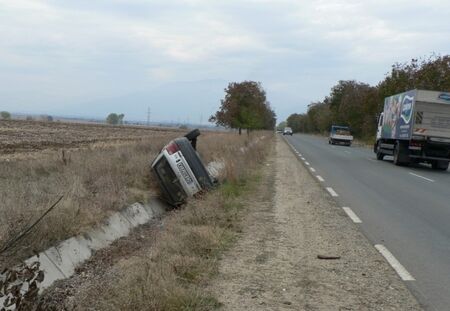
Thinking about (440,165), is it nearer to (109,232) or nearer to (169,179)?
(169,179)

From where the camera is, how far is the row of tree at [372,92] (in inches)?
1891

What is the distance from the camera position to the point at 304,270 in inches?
260

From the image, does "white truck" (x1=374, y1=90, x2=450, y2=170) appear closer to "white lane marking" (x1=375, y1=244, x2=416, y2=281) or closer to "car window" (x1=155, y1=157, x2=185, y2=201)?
"car window" (x1=155, y1=157, x2=185, y2=201)

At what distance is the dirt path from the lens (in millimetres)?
5445

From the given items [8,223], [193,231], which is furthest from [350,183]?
[8,223]

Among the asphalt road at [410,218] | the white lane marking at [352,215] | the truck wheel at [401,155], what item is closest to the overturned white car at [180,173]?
the white lane marking at [352,215]

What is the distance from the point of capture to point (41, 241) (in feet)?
21.5

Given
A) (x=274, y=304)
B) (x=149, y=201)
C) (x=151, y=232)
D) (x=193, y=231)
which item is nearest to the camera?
(x=274, y=304)

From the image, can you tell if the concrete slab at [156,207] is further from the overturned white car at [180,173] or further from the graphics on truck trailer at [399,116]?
the graphics on truck trailer at [399,116]

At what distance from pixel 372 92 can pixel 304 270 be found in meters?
61.8

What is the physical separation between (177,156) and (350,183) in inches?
276

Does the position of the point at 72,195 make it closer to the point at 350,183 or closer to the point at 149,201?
the point at 149,201

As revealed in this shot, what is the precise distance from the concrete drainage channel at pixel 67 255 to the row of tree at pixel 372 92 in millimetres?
35415

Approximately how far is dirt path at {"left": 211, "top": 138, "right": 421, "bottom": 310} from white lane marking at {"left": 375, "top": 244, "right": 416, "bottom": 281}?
0.09 m
